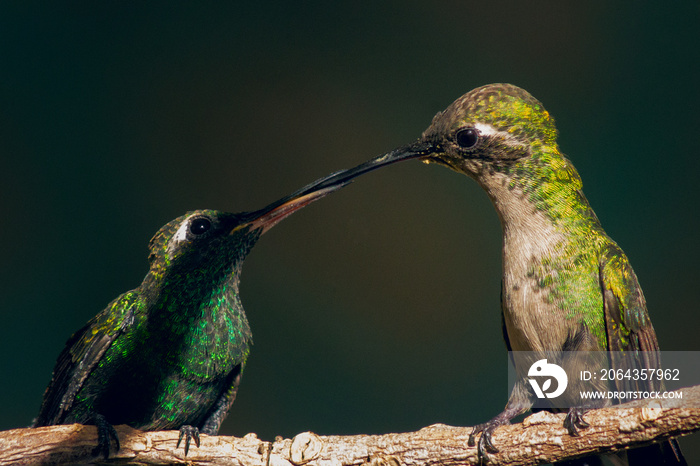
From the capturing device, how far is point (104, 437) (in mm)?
2328

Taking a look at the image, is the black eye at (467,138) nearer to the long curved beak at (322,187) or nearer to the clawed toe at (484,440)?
the long curved beak at (322,187)

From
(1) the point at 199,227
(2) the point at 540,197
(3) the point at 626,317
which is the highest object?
(1) the point at 199,227

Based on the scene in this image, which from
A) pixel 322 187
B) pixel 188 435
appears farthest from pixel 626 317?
pixel 188 435

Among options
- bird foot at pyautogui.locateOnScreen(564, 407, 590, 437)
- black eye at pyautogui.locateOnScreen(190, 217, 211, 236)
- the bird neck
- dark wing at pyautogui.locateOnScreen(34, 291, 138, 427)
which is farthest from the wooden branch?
black eye at pyautogui.locateOnScreen(190, 217, 211, 236)

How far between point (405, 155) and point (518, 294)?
591 millimetres

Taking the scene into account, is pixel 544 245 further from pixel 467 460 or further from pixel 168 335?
pixel 168 335

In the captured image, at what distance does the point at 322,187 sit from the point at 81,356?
110 cm

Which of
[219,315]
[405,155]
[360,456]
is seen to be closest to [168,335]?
[219,315]

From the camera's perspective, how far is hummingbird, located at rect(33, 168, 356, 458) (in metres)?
2.52

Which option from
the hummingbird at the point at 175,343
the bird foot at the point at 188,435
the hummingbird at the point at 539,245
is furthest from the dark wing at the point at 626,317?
the bird foot at the point at 188,435

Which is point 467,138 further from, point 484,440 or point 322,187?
point 484,440

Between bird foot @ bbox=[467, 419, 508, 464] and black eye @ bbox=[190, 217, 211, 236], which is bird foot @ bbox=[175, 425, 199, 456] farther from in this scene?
bird foot @ bbox=[467, 419, 508, 464]

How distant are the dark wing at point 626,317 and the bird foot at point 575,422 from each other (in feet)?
0.84

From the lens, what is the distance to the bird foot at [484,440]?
207cm
